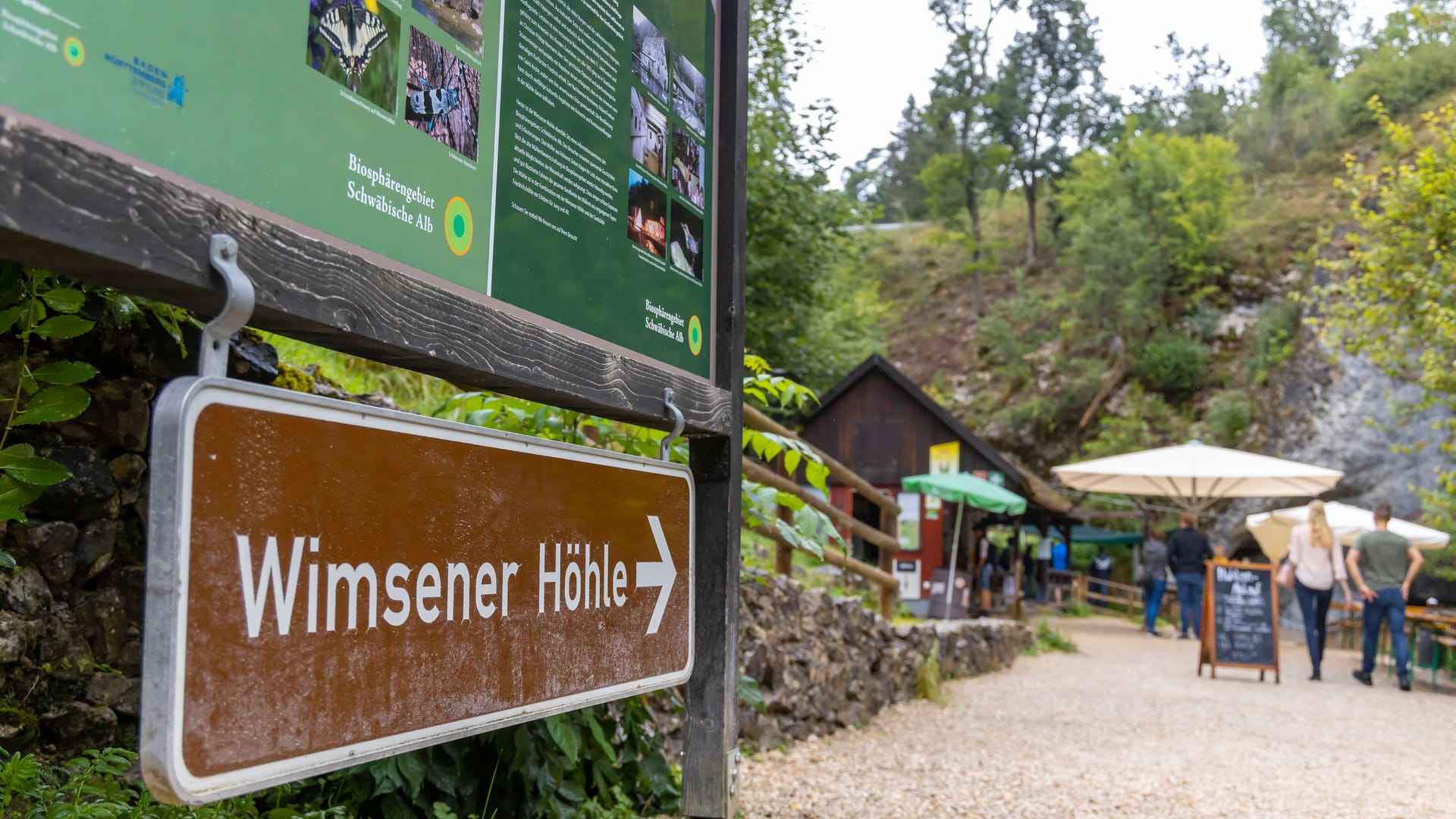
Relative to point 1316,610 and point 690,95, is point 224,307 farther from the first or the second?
point 1316,610

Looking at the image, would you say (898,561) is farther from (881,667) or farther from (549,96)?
(549,96)

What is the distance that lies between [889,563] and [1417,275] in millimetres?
6694

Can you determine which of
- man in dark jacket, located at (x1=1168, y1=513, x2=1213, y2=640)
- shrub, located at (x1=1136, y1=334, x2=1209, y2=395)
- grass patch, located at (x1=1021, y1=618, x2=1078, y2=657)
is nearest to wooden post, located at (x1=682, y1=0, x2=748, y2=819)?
grass patch, located at (x1=1021, y1=618, x2=1078, y2=657)

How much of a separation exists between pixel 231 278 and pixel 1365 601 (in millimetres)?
10665

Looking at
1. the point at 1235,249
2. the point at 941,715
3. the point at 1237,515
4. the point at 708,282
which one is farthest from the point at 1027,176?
the point at 708,282

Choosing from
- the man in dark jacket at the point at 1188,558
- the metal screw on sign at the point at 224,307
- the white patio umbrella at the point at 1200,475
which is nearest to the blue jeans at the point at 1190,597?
the man in dark jacket at the point at 1188,558

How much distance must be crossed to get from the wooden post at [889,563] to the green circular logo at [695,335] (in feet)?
17.1

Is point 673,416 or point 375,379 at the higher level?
point 375,379

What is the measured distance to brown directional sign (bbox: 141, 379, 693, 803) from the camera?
41.8 inches

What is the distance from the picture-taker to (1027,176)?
41594 mm

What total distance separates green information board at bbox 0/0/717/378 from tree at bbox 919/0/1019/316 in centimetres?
3864

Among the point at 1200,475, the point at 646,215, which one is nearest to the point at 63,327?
the point at 646,215

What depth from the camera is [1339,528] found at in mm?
12992

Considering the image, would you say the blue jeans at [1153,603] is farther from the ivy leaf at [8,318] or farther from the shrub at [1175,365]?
the shrub at [1175,365]
